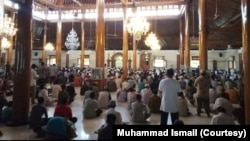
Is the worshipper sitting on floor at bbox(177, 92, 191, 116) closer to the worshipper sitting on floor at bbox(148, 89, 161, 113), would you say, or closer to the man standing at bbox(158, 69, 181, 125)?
the worshipper sitting on floor at bbox(148, 89, 161, 113)

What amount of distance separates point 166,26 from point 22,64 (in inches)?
757

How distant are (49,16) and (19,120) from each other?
18278 millimetres

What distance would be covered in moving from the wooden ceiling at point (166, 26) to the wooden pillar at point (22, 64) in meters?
10.5

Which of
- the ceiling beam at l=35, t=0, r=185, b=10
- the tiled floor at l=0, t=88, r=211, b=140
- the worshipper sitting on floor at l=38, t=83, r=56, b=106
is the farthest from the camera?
the ceiling beam at l=35, t=0, r=185, b=10

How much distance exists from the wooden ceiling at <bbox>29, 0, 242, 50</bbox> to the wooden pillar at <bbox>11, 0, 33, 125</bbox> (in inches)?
414

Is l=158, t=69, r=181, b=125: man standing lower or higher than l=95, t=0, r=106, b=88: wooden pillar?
lower

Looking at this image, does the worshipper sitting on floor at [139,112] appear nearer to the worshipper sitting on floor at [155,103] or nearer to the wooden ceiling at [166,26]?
the worshipper sitting on floor at [155,103]

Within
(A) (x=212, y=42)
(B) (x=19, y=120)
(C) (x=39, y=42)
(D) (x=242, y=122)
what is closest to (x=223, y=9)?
(A) (x=212, y=42)

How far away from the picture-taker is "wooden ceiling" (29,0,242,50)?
15.9 m

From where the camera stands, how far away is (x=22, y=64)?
264 inches

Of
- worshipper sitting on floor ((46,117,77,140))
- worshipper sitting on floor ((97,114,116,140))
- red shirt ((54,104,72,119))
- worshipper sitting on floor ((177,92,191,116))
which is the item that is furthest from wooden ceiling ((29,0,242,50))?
worshipper sitting on floor ((46,117,77,140))

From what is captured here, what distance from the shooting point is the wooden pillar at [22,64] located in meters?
6.58

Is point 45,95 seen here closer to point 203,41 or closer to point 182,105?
point 182,105

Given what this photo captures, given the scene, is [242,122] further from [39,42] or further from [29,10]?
[39,42]
